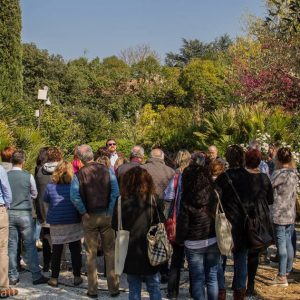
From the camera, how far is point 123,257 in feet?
15.1

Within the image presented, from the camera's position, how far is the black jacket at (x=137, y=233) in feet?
15.1

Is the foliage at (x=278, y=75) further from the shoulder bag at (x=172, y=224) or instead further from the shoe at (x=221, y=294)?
the shoe at (x=221, y=294)

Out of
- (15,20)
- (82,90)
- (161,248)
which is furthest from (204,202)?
(82,90)

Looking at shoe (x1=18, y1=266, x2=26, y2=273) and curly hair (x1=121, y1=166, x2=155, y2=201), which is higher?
curly hair (x1=121, y1=166, x2=155, y2=201)

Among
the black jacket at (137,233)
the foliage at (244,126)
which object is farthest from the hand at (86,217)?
the foliage at (244,126)

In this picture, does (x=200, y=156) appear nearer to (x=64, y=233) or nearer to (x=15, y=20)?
(x=64, y=233)

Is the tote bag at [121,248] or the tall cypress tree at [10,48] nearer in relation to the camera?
the tote bag at [121,248]

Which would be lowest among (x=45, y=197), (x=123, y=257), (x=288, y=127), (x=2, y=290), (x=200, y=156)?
(x=2, y=290)

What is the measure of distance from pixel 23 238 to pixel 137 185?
2.44 m

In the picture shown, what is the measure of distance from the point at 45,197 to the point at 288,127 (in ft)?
26.8

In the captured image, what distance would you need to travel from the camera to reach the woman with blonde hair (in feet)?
20.5

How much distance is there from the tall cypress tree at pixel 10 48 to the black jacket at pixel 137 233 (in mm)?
15499

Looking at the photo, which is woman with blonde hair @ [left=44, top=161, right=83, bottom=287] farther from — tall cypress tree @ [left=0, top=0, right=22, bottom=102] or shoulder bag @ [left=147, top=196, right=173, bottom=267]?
tall cypress tree @ [left=0, top=0, right=22, bottom=102]

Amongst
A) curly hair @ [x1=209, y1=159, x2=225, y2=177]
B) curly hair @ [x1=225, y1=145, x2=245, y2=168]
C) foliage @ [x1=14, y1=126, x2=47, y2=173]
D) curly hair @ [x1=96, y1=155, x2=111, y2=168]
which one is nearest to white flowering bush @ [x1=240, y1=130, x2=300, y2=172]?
curly hair @ [x1=209, y1=159, x2=225, y2=177]
